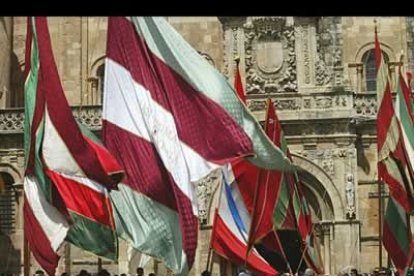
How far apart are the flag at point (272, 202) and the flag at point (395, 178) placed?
224 cm

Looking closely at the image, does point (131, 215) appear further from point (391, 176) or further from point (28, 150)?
point (391, 176)

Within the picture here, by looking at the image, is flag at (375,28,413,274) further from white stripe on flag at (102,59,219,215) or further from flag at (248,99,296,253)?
white stripe on flag at (102,59,219,215)

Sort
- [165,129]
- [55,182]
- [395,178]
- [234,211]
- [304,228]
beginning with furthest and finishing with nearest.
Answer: [304,228] → [395,178] → [234,211] → [55,182] → [165,129]

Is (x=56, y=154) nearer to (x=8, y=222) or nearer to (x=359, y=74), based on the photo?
(x=8, y=222)

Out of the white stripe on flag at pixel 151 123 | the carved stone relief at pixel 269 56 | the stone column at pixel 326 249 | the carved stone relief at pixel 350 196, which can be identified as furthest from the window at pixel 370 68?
the white stripe on flag at pixel 151 123

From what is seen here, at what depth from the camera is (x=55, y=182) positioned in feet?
47.7

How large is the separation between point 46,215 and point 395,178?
857cm

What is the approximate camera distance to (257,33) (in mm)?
30375

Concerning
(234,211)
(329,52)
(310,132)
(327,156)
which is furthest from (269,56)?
(234,211)

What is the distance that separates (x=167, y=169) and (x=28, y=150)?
2.88m

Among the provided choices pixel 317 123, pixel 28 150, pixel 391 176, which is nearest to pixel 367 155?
pixel 317 123

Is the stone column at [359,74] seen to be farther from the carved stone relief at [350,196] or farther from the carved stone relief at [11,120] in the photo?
the carved stone relief at [11,120]

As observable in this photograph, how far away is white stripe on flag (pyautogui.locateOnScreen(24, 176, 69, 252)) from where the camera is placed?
564 inches

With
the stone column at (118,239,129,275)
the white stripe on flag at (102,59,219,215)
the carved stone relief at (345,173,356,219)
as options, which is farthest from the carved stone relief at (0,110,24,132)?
the white stripe on flag at (102,59,219,215)
